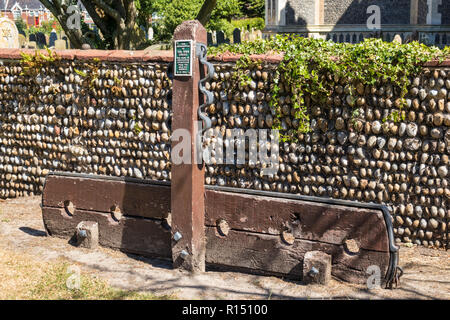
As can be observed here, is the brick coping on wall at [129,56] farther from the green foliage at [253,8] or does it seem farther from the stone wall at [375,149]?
the green foliage at [253,8]

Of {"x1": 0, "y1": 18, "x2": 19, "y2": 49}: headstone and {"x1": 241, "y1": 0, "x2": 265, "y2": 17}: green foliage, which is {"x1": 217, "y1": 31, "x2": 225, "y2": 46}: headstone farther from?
{"x1": 241, "y1": 0, "x2": 265, "y2": 17}: green foliage

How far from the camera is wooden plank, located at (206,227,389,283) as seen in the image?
552 centimetres

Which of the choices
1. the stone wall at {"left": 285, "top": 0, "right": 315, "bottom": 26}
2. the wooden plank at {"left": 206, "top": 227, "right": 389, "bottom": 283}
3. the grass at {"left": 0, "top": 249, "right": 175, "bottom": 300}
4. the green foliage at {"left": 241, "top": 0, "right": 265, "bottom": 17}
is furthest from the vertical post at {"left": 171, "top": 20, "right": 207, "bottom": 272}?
the green foliage at {"left": 241, "top": 0, "right": 265, "bottom": 17}

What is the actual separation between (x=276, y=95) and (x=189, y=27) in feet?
7.06

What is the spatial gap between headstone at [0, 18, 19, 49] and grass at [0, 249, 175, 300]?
8.88 meters

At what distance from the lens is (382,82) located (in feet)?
22.9

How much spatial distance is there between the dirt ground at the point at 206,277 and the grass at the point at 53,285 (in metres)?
0.10

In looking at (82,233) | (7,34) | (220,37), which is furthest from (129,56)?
(220,37)

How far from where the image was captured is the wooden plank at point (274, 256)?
552cm

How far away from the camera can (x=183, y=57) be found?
581cm

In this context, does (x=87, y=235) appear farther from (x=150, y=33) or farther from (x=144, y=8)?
(x=150, y=33)

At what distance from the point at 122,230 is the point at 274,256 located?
1.94 m
